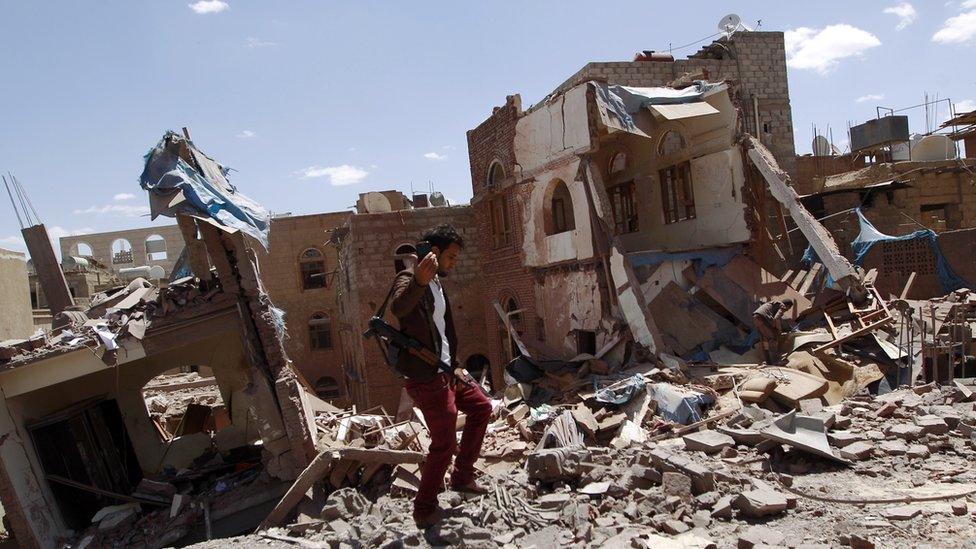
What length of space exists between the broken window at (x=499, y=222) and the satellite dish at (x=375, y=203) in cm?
540

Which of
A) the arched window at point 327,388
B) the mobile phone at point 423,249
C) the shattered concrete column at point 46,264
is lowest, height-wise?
the arched window at point 327,388

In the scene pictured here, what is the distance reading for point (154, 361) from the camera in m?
11.9

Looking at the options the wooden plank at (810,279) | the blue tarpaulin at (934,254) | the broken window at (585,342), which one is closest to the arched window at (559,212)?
the broken window at (585,342)

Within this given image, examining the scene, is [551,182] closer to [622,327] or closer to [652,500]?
[622,327]

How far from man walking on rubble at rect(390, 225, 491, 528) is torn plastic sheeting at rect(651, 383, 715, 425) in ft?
13.2

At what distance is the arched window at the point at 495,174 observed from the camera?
17.0 metres

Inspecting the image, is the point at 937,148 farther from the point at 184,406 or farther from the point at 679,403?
the point at 184,406

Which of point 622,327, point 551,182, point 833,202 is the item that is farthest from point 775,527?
point 833,202

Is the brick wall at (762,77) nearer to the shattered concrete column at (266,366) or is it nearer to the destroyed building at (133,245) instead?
the shattered concrete column at (266,366)

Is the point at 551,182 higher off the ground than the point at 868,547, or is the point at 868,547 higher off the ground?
the point at 551,182

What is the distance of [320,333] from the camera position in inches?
1075

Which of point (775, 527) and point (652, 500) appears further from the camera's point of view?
point (652, 500)

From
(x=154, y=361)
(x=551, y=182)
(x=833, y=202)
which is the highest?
(x=551, y=182)

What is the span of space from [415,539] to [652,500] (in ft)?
5.70
